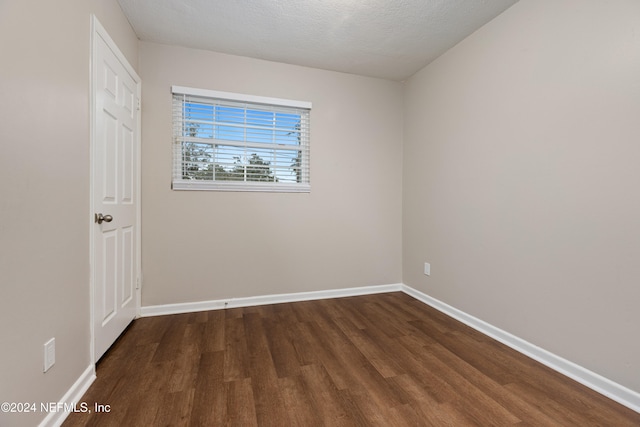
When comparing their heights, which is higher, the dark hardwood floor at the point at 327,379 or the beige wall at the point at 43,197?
the beige wall at the point at 43,197

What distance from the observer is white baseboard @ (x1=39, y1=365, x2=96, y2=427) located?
1.22 m

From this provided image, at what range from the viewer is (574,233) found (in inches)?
66.0

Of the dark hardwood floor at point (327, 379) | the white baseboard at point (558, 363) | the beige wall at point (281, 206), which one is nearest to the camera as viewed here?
the dark hardwood floor at point (327, 379)

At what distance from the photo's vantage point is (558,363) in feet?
5.70

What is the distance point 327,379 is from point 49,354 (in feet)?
4.59

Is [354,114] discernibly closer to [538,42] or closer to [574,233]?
[538,42]

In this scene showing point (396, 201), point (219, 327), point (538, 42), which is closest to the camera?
point (538, 42)

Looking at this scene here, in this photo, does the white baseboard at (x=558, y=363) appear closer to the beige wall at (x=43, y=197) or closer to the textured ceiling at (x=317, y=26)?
the textured ceiling at (x=317, y=26)

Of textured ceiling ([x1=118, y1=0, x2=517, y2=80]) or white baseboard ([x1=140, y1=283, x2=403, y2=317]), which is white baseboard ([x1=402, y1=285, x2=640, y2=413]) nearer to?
white baseboard ([x1=140, y1=283, x2=403, y2=317])

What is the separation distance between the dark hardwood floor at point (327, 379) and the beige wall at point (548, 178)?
14.7 inches

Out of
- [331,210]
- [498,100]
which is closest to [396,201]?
[331,210]

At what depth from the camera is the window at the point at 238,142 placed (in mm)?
2639

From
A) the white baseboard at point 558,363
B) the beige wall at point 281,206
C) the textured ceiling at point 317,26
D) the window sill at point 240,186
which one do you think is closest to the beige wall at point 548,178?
the white baseboard at point 558,363

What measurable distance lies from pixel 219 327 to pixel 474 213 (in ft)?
8.06
